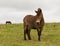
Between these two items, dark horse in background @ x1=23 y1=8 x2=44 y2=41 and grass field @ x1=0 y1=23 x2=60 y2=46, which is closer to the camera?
grass field @ x1=0 y1=23 x2=60 y2=46

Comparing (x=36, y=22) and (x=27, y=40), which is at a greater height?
(x=36, y=22)

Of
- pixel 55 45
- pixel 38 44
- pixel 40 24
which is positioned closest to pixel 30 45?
pixel 38 44

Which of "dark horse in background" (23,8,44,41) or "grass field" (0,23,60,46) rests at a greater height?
"dark horse in background" (23,8,44,41)

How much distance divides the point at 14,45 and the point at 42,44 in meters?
1.90

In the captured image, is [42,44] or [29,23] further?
[29,23]

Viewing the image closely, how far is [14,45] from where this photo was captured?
55.1 feet

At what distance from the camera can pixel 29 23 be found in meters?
19.8

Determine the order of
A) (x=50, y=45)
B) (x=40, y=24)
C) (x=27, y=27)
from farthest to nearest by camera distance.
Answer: (x=27, y=27) < (x=40, y=24) < (x=50, y=45)

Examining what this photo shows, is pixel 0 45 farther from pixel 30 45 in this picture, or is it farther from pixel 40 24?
pixel 40 24

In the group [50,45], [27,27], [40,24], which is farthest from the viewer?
[27,27]

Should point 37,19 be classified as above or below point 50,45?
above

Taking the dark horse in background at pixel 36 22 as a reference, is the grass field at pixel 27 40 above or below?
below

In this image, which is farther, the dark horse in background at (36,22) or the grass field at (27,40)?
the dark horse in background at (36,22)

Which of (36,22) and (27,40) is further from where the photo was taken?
(27,40)
